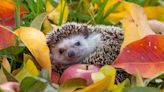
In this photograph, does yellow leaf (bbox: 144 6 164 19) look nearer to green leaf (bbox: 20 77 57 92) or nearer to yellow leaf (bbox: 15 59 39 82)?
yellow leaf (bbox: 15 59 39 82)

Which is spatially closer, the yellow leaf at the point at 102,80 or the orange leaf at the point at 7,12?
the yellow leaf at the point at 102,80

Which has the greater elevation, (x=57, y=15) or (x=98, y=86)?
(x=57, y=15)

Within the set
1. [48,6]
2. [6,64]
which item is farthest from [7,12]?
[6,64]

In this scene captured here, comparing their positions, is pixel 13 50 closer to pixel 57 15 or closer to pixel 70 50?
pixel 70 50

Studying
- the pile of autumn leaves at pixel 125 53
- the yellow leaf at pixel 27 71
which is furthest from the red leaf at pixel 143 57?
the yellow leaf at pixel 27 71

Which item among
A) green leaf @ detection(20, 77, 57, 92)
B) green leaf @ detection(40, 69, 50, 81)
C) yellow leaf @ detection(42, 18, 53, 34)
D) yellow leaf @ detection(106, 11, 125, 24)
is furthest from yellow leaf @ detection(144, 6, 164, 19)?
green leaf @ detection(20, 77, 57, 92)

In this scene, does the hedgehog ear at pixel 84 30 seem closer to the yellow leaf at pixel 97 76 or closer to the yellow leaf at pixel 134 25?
the yellow leaf at pixel 134 25
